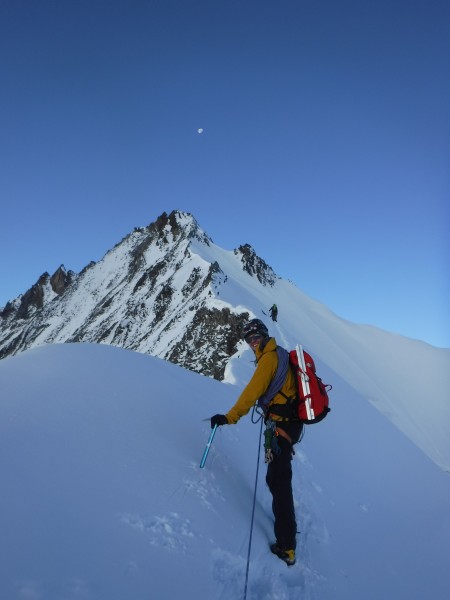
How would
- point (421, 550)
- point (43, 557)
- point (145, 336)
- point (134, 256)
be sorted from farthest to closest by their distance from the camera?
point (134, 256), point (145, 336), point (421, 550), point (43, 557)

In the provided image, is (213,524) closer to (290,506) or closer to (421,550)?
(290,506)

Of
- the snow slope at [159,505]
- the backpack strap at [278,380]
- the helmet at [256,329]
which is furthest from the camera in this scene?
the helmet at [256,329]

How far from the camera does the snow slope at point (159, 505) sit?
8.13 feet

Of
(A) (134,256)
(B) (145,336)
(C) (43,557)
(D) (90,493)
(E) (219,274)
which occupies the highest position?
(A) (134,256)

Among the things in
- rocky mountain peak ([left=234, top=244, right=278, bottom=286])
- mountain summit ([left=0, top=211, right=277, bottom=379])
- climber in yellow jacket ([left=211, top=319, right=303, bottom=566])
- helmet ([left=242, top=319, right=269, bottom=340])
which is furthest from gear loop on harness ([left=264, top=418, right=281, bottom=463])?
rocky mountain peak ([left=234, top=244, right=278, bottom=286])

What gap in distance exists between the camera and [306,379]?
12.8 ft

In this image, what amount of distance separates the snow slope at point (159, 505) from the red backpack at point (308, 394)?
1169 millimetres

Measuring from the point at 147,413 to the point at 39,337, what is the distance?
228 feet

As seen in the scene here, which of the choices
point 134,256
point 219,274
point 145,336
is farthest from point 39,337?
point 219,274

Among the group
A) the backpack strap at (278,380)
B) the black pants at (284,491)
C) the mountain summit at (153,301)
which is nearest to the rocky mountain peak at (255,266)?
the mountain summit at (153,301)

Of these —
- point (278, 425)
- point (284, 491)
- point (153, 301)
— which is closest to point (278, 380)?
point (278, 425)

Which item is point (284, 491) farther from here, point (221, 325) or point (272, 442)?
point (221, 325)

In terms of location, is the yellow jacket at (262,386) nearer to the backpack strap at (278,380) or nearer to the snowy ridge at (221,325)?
the backpack strap at (278,380)

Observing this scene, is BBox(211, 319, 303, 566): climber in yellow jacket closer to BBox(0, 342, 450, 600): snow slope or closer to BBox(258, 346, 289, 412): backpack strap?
BBox(258, 346, 289, 412): backpack strap
